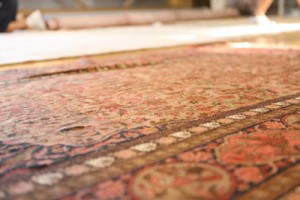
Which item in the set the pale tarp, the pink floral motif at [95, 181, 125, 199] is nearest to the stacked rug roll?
the pale tarp

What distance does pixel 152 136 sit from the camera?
0.83 metres

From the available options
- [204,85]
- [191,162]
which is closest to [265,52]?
[204,85]

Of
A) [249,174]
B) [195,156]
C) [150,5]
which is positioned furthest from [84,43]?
[150,5]

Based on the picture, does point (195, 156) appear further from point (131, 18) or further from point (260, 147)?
point (131, 18)

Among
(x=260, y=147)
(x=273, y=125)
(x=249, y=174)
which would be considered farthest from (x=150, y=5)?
(x=249, y=174)

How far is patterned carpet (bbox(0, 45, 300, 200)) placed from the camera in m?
0.61

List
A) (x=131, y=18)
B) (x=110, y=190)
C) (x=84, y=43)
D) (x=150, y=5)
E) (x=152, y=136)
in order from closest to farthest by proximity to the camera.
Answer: (x=110, y=190) → (x=152, y=136) → (x=84, y=43) → (x=131, y=18) → (x=150, y=5)

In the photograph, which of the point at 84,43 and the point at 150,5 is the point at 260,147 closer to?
the point at 84,43

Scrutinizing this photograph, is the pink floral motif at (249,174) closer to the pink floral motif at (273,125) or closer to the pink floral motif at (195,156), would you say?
the pink floral motif at (195,156)

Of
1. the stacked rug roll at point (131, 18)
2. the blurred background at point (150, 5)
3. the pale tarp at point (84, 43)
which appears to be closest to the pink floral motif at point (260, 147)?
the pale tarp at point (84, 43)

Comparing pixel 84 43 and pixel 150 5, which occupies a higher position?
pixel 150 5

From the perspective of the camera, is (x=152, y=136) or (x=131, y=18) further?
(x=131, y=18)

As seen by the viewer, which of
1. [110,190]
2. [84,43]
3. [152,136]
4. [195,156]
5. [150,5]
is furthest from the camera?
[150,5]

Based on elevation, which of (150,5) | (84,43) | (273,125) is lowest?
(273,125)
